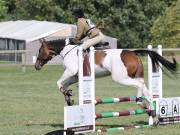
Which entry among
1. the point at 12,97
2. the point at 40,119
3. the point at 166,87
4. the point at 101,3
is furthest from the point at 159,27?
the point at 40,119

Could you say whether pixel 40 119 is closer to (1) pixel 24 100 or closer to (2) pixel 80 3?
(1) pixel 24 100

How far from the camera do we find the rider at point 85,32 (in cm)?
1327

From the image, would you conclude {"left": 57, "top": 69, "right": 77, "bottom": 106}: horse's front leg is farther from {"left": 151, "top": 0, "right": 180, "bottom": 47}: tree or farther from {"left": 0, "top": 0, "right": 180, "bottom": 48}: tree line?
{"left": 0, "top": 0, "right": 180, "bottom": 48}: tree line

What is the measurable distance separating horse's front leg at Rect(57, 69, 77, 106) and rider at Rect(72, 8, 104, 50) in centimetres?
63

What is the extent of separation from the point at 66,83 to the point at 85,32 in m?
1.12

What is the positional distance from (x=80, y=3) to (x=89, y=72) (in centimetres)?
5650

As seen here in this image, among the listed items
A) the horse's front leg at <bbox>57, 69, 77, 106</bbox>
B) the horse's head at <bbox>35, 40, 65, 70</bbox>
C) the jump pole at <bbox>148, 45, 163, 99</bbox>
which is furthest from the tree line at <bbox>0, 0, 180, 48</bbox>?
the horse's front leg at <bbox>57, 69, 77, 106</bbox>

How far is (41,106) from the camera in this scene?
1778 cm

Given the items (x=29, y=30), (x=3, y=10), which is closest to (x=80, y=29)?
(x=29, y=30)

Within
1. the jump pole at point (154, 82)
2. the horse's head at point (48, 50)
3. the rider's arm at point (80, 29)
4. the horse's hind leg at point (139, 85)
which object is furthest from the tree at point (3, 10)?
the horse's hind leg at point (139, 85)

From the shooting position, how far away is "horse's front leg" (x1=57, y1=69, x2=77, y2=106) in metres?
13.3

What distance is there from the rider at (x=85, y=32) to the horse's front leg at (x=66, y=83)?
63 cm

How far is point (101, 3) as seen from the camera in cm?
6912

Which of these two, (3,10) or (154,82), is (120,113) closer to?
(154,82)
